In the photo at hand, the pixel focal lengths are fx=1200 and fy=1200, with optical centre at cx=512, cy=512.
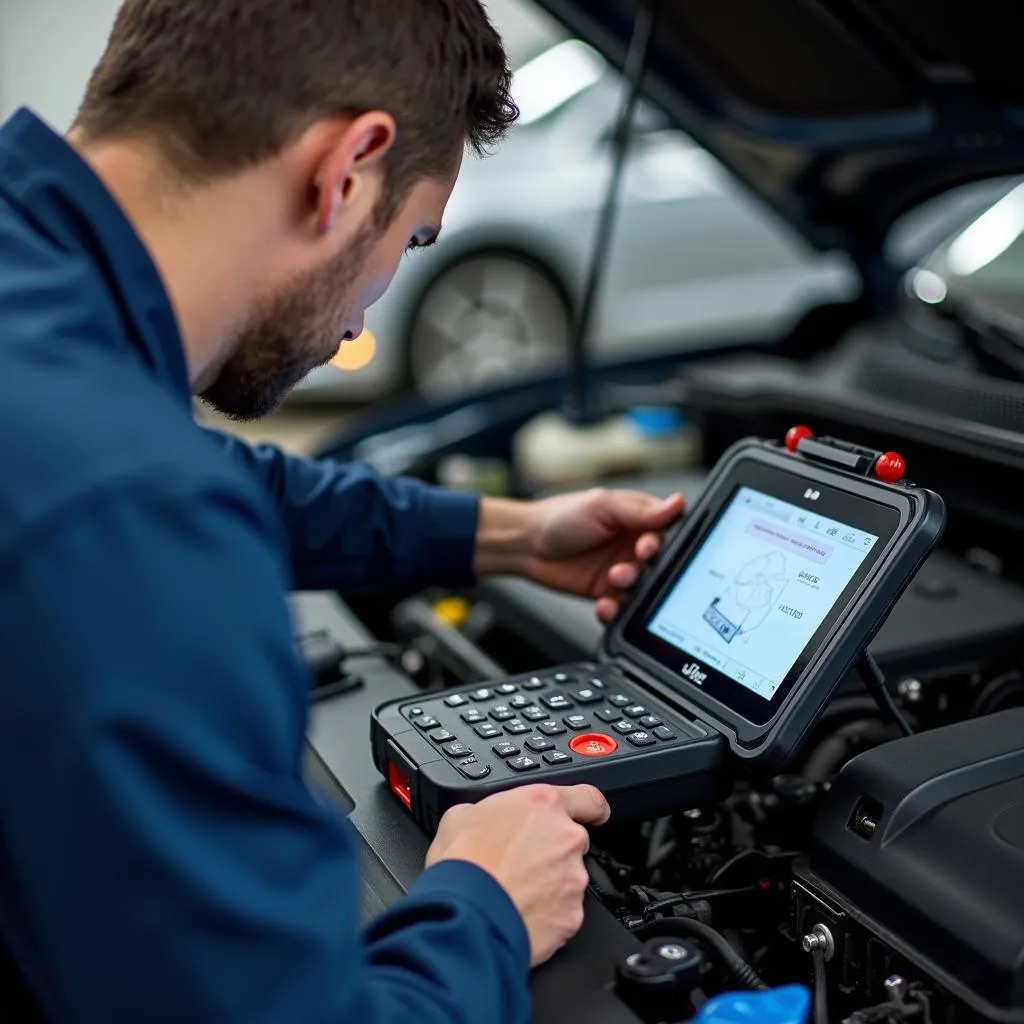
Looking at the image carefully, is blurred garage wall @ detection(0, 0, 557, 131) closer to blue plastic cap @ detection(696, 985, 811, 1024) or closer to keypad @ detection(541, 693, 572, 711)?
keypad @ detection(541, 693, 572, 711)

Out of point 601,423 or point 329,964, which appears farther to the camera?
point 601,423

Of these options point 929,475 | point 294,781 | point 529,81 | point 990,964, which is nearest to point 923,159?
point 929,475

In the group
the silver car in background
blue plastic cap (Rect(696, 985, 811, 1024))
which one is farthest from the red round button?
the silver car in background

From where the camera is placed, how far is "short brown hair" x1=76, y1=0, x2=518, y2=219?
709mm

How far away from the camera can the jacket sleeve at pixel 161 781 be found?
20.4 inches

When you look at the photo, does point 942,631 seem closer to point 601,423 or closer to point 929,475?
point 929,475

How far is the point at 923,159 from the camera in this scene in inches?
61.7

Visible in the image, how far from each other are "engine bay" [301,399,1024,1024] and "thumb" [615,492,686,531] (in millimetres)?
115

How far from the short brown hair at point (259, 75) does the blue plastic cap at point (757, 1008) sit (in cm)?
53

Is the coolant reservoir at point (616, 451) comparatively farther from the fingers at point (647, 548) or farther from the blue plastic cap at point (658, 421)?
the fingers at point (647, 548)

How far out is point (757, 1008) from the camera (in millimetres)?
662

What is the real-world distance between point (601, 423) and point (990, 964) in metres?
1.20

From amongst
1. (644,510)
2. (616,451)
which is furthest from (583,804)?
(616,451)

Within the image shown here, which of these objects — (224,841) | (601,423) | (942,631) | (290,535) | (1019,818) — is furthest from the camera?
(601,423)
